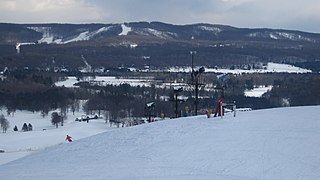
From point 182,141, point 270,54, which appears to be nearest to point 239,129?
point 182,141

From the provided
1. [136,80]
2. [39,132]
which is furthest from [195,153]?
[136,80]

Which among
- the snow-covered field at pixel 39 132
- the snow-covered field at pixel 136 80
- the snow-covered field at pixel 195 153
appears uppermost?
the snow-covered field at pixel 195 153

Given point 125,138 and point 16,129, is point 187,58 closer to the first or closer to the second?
point 16,129

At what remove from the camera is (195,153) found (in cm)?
926

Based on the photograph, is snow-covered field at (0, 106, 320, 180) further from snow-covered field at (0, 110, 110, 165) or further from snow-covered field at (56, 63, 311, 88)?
snow-covered field at (56, 63, 311, 88)

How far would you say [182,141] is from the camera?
10.5m

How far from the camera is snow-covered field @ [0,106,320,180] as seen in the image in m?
7.89

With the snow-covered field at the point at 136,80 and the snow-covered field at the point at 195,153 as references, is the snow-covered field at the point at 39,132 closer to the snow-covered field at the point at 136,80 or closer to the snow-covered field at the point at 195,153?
the snow-covered field at the point at 136,80

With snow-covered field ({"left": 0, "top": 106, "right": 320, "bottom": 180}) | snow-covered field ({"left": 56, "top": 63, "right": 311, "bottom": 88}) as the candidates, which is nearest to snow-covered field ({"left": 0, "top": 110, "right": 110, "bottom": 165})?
snow-covered field ({"left": 56, "top": 63, "right": 311, "bottom": 88})

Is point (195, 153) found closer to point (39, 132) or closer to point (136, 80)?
point (39, 132)

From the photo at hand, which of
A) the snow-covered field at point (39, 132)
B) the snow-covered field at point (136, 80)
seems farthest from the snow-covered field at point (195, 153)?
the snow-covered field at point (136, 80)

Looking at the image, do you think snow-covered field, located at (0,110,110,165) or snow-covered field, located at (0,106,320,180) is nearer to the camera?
snow-covered field, located at (0,106,320,180)

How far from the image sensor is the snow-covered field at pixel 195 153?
25.9ft

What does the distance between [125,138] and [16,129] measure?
4881 centimetres
